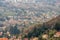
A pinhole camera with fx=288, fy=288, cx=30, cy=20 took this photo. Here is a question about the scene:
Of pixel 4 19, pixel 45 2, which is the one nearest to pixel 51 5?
pixel 45 2

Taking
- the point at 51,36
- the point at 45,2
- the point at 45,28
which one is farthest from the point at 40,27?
the point at 45,2

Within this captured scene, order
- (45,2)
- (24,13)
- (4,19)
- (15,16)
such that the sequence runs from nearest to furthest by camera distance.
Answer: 1. (4,19)
2. (15,16)
3. (24,13)
4. (45,2)

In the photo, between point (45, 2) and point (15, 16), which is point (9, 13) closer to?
point (15, 16)

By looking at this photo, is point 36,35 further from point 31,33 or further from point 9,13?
point 9,13

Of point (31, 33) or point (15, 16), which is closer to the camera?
point (31, 33)

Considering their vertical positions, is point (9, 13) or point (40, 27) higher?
point (40, 27)

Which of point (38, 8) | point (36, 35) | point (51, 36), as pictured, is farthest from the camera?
point (38, 8)
